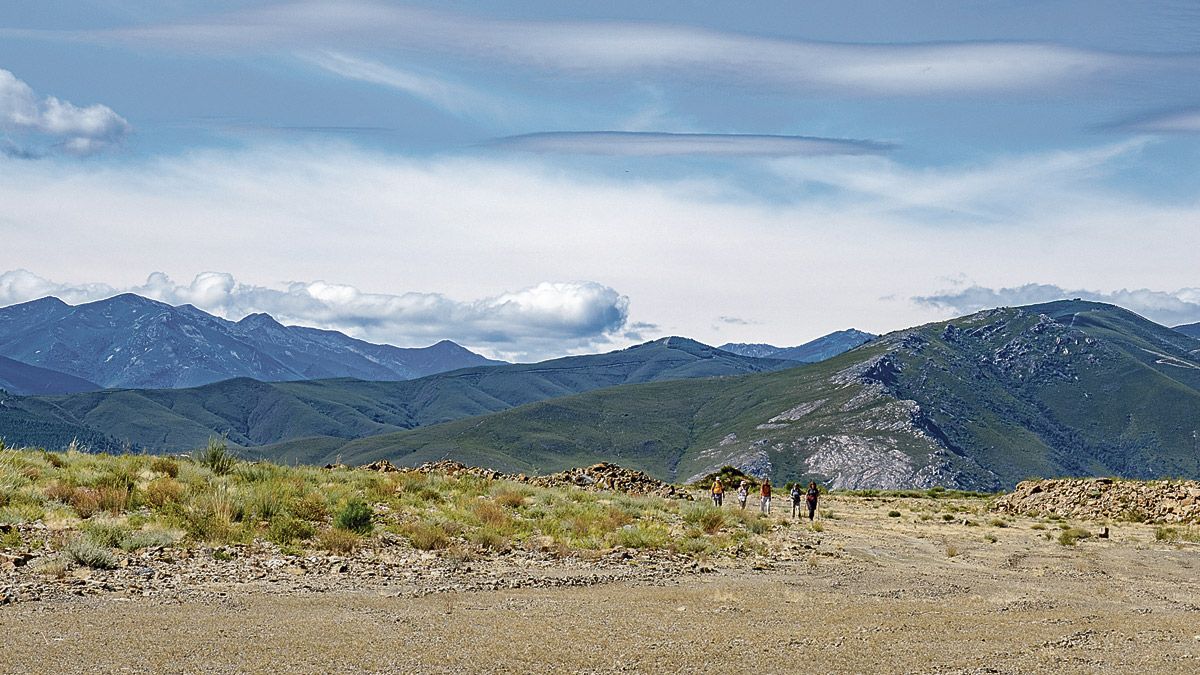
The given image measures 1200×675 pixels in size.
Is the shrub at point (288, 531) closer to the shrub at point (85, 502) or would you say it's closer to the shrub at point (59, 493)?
the shrub at point (85, 502)

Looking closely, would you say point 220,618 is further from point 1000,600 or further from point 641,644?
point 1000,600

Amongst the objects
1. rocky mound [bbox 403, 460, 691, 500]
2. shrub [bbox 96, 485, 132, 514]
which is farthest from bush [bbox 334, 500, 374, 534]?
rocky mound [bbox 403, 460, 691, 500]

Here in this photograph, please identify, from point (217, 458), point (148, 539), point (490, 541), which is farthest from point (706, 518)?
point (148, 539)

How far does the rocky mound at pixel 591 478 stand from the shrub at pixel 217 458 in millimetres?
13493

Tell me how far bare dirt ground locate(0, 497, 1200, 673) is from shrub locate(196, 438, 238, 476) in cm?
1605

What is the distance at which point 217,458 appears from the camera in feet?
111

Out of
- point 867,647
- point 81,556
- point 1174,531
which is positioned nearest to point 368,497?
point 81,556

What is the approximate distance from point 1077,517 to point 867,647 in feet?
126

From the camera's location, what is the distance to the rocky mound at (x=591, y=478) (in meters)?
49.1

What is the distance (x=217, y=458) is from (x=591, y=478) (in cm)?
2446

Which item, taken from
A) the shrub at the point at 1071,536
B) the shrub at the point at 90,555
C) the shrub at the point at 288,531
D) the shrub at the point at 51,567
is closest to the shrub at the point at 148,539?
the shrub at the point at 90,555

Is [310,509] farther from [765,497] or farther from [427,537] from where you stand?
[765,497]

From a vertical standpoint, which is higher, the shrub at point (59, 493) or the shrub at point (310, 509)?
the shrub at point (310, 509)

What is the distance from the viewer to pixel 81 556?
18.5 m
